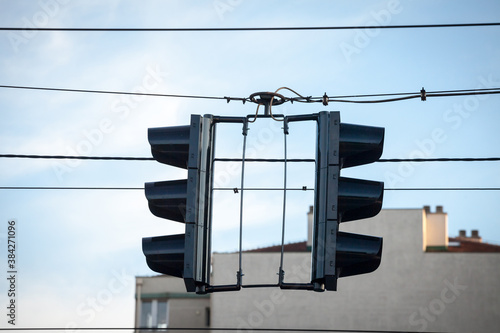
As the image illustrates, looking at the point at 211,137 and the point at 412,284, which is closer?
the point at 211,137

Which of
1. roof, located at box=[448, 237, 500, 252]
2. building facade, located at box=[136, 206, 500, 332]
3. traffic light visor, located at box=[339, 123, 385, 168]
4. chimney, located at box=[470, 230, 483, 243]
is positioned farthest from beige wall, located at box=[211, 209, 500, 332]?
traffic light visor, located at box=[339, 123, 385, 168]

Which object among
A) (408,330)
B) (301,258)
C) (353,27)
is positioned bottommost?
(408,330)

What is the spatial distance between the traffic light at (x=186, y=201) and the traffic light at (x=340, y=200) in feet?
3.12

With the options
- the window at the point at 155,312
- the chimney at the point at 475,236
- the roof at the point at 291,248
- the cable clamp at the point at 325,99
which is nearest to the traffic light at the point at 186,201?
the cable clamp at the point at 325,99

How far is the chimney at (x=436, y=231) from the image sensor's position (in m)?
42.1

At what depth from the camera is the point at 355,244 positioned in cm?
792

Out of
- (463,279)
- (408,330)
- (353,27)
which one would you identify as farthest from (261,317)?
(353,27)

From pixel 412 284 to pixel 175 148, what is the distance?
33228 millimetres

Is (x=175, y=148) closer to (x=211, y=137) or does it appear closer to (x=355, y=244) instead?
(x=211, y=137)

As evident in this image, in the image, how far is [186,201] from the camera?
8.03 m

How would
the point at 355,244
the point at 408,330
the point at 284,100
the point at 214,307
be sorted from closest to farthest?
the point at 355,244, the point at 284,100, the point at 408,330, the point at 214,307

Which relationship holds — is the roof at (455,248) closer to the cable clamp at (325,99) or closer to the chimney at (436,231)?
the chimney at (436,231)

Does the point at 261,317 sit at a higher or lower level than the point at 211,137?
lower

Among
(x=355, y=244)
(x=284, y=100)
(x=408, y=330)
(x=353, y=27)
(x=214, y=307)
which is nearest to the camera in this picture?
(x=355, y=244)
